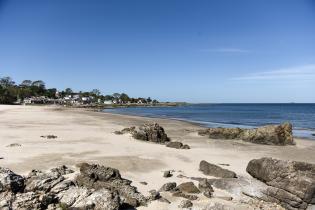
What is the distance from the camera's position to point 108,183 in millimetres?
10242

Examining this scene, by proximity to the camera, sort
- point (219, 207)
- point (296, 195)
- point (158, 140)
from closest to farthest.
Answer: point (219, 207), point (296, 195), point (158, 140)

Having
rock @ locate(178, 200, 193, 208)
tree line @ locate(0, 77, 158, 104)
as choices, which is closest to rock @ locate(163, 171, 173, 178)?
rock @ locate(178, 200, 193, 208)

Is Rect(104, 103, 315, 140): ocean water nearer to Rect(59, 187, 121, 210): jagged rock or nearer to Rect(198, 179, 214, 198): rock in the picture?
Rect(198, 179, 214, 198): rock

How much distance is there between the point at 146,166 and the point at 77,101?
163 m

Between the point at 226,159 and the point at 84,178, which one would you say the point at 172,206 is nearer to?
the point at 84,178

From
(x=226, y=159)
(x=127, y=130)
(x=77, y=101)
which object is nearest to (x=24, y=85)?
(x=77, y=101)

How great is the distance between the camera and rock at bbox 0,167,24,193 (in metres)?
8.03

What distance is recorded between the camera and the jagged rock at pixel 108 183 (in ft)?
30.7

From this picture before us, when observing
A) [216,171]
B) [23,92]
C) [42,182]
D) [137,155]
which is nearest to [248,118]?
[137,155]

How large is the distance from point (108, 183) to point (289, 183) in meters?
5.37

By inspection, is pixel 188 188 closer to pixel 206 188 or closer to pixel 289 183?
pixel 206 188

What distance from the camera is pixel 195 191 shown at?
1045cm

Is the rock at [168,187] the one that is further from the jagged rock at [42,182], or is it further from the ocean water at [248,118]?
the ocean water at [248,118]

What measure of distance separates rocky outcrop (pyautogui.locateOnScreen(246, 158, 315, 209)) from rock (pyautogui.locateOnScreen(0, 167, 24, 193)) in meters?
6.75
